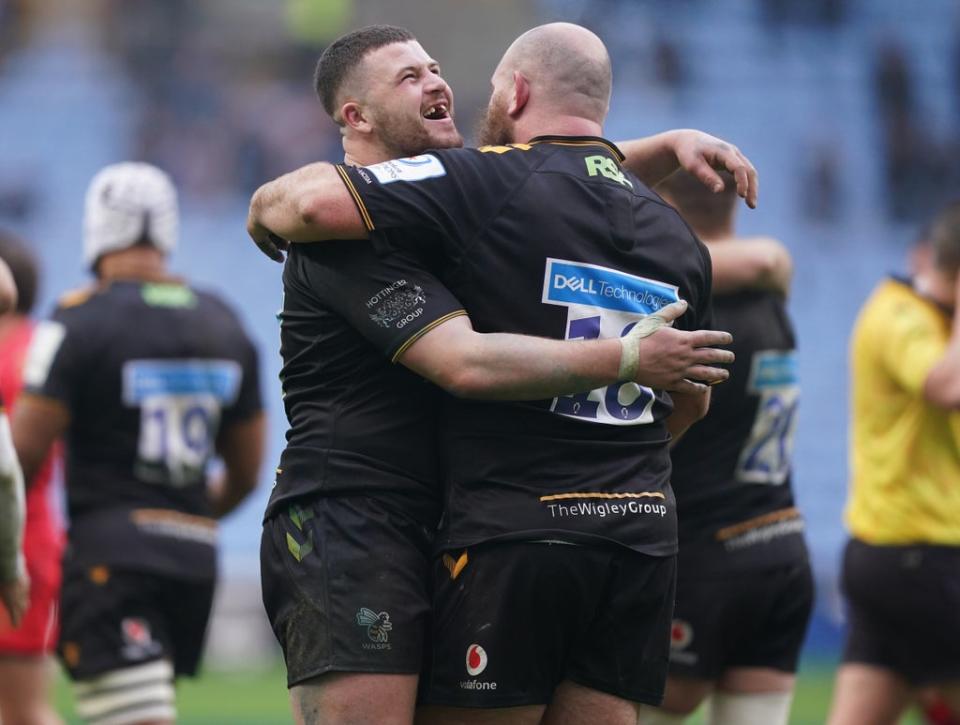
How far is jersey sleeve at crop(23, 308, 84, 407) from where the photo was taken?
20.0 feet

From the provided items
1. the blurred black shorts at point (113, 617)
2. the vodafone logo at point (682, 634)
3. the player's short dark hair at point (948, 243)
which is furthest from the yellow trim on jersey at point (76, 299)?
the player's short dark hair at point (948, 243)

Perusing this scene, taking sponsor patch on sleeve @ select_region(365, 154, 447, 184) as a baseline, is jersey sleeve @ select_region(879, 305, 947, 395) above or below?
below

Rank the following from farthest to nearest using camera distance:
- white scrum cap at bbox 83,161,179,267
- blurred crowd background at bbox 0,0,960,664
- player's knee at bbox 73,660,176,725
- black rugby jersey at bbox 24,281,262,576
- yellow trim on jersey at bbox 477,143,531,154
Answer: blurred crowd background at bbox 0,0,960,664 → white scrum cap at bbox 83,161,179,267 → black rugby jersey at bbox 24,281,262,576 → player's knee at bbox 73,660,176,725 → yellow trim on jersey at bbox 477,143,531,154

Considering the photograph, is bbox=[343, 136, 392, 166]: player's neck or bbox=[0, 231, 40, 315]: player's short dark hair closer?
bbox=[343, 136, 392, 166]: player's neck

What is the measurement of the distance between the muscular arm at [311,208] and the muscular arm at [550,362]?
0.34 m

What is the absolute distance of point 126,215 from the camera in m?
6.49

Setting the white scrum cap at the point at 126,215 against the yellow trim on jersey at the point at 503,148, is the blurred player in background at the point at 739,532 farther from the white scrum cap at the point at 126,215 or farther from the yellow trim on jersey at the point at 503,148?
the white scrum cap at the point at 126,215

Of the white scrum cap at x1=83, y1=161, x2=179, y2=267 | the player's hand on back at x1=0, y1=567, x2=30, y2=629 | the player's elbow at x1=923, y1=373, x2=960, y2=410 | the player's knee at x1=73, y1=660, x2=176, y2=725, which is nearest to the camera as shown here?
the player's hand on back at x1=0, y1=567, x2=30, y2=629

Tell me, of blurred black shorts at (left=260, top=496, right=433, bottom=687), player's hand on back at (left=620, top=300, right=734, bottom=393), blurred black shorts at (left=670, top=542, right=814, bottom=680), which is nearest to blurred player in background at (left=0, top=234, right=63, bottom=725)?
blurred black shorts at (left=670, top=542, right=814, bottom=680)

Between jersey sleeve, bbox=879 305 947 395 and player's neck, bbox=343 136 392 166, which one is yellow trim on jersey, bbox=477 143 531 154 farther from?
jersey sleeve, bbox=879 305 947 395

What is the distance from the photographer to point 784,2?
18.5 metres

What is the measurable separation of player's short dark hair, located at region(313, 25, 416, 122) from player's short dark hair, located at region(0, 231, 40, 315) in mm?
2869

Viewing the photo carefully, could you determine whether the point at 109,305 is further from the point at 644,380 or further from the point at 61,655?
the point at 644,380

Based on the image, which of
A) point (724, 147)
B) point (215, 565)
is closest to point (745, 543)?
point (724, 147)
